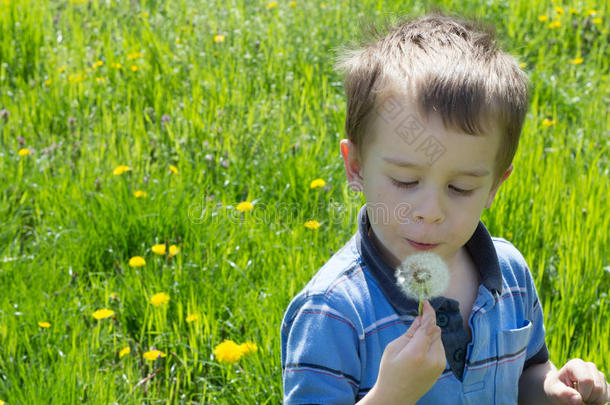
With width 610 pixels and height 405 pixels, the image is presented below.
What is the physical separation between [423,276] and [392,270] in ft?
0.45

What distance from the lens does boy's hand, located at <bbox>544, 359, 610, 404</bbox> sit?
1.62 m

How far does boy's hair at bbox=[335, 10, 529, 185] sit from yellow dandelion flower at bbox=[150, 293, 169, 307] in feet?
2.98

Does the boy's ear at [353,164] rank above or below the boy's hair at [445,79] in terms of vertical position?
below

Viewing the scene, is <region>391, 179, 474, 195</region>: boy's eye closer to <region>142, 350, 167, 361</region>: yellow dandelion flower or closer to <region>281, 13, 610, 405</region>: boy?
<region>281, 13, 610, 405</region>: boy

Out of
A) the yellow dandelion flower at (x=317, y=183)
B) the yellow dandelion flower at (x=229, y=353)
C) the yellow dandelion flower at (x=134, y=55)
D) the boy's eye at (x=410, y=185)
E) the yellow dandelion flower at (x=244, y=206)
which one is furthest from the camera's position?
the yellow dandelion flower at (x=134, y=55)

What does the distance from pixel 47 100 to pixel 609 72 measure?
8.78 feet

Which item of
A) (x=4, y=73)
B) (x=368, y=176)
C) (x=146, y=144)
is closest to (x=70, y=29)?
(x=4, y=73)

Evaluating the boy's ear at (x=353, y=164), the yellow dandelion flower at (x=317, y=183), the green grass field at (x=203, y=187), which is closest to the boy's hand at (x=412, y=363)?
the boy's ear at (x=353, y=164)

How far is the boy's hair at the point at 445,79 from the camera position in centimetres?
141

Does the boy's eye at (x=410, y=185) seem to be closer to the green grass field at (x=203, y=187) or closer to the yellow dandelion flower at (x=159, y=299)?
the green grass field at (x=203, y=187)

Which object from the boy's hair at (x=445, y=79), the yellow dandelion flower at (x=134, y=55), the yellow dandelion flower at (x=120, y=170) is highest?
the boy's hair at (x=445, y=79)

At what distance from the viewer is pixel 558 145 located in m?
3.06

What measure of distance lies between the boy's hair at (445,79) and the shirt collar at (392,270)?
0.55 feet

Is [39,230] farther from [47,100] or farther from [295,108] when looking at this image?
[295,108]
